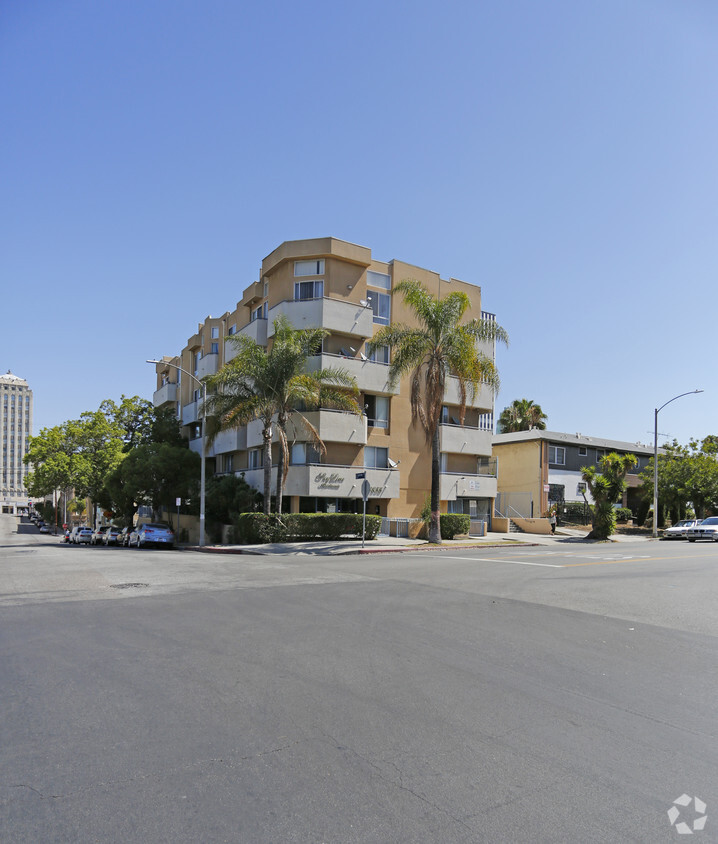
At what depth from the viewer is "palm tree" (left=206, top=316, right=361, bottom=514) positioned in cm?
3158

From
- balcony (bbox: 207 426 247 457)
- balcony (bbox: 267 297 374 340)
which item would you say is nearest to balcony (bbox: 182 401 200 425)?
balcony (bbox: 207 426 247 457)

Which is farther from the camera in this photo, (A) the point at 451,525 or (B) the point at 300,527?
(A) the point at 451,525

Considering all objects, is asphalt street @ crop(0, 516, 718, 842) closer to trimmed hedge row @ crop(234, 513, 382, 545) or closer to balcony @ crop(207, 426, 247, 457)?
trimmed hedge row @ crop(234, 513, 382, 545)

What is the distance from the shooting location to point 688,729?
226 inches

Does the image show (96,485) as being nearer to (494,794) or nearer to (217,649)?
(217,649)

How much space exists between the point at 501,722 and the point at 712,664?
13.3ft

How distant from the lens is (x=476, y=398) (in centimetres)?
4116

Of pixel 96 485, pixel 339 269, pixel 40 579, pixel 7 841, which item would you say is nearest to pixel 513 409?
pixel 339 269

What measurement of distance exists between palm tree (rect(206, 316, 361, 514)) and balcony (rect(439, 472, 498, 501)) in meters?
9.64

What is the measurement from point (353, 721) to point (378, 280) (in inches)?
1396

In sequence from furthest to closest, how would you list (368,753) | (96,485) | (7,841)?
1. (96,485)
2. (368,753)
3. (7,841)

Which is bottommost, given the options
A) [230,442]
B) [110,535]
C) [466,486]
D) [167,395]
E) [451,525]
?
[110,535]


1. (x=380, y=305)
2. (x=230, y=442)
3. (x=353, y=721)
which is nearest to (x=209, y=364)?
(x=230, y=442)

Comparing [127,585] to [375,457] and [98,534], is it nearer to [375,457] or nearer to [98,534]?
[375,457]
